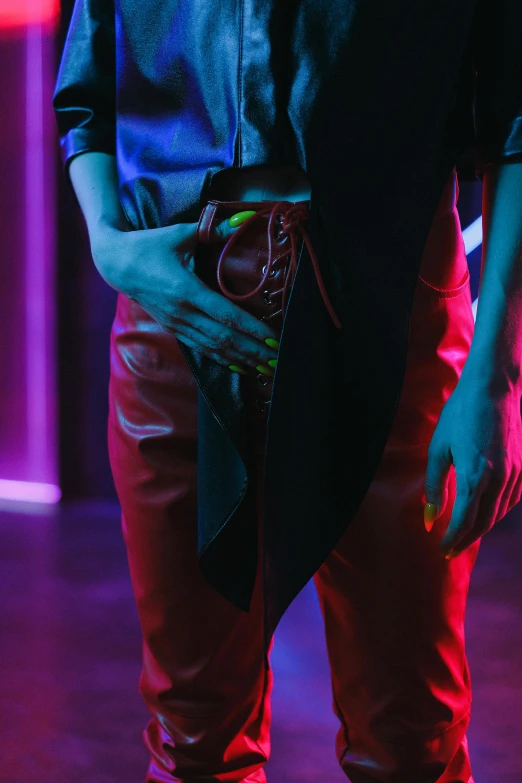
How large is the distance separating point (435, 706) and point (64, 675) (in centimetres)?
130

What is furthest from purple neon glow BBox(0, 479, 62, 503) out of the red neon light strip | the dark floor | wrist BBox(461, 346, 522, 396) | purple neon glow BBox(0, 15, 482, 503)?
wrist BBox(461, 346, 522, 396)

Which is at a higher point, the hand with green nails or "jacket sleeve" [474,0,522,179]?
"jacket sleeve" [474,0,522,179]

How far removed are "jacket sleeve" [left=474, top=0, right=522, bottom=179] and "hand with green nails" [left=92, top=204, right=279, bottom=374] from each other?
0.26m

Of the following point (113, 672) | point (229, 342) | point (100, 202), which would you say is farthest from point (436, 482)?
point (113, 672)

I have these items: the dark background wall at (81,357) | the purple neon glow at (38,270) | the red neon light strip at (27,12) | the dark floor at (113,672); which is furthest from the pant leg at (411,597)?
the red neon light strip at (27,12)

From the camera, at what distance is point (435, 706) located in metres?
0.83

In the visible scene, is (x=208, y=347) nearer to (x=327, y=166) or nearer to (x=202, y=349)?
(x=202, y=349)

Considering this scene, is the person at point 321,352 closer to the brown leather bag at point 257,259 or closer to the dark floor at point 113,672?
the brown leather bag at point 257,259

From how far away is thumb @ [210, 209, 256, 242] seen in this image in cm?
76

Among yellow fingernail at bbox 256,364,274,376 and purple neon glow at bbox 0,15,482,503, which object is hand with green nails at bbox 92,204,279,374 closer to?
yellow fingernail at bbox 256,364,274,376

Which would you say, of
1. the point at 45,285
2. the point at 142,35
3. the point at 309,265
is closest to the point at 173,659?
the point at 309,265

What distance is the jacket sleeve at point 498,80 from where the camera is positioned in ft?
2.36

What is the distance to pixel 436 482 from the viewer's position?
0.72 metres

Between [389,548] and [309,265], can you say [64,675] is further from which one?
[309,265]
